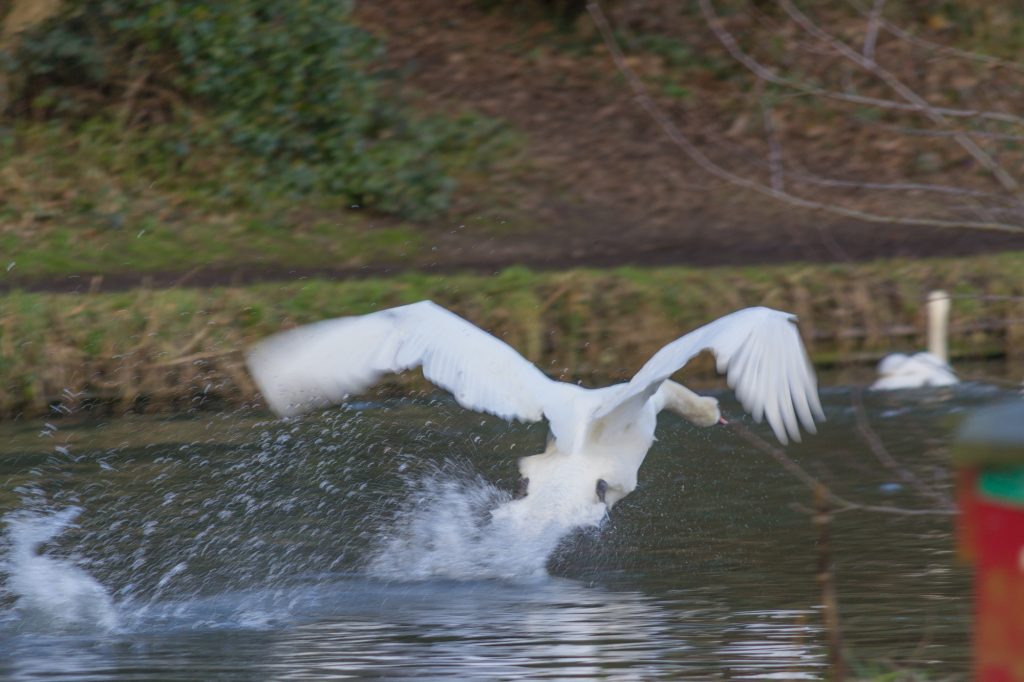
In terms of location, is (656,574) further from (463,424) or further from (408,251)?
(408,251)

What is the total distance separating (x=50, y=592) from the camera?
529cm

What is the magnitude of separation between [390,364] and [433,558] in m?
0.81

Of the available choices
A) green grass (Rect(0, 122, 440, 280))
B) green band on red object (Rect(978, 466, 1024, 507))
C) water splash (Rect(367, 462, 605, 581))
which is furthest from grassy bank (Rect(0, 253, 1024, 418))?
green band on red object (Rect(978, 466, 1024, 507))

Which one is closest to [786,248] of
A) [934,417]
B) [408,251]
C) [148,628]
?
[408,251]

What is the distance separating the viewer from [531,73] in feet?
55.8

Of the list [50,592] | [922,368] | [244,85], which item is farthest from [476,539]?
[244,85]

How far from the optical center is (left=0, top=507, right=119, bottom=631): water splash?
5121 mm

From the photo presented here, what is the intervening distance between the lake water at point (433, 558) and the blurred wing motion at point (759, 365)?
1.29 feet

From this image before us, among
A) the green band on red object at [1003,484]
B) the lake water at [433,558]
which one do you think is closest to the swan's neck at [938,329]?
the lake water at [433,558]

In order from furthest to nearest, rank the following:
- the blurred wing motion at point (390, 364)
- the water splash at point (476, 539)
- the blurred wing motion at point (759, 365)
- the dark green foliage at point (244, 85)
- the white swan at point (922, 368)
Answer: the dark green foliage at point (244, 85) < the white swan at point (922, 368) < the blurred wing motion at point (390, 364) < the water splash at point (476, 539) < the blurred wing motion at point (759, 365)

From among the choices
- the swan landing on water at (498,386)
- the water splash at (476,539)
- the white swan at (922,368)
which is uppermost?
the swan landing on water at (498,386)

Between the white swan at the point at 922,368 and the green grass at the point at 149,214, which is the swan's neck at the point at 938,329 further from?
the green grass at the point at 149,214

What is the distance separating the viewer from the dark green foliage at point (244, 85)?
14.2 m

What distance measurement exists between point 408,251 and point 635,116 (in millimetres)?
4279
